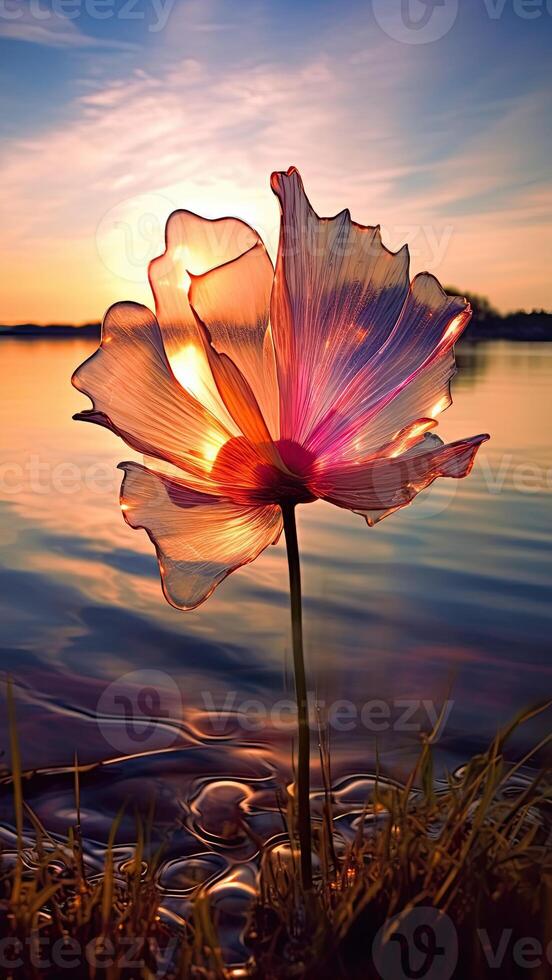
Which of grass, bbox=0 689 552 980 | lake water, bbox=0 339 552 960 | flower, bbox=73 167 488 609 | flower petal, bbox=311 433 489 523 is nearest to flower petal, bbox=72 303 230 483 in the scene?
flower, bbox=73 167 488 609

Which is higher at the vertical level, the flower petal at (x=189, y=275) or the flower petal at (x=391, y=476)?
A: the flower petal at (x=189, y=275)

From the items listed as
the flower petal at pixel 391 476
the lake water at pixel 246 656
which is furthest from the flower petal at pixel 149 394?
the lake water at pixel 246 656

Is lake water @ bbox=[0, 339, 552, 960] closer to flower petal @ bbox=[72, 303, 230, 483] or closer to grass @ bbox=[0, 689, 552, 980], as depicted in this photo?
grass @ bbox=[0, 689, 552, 980]

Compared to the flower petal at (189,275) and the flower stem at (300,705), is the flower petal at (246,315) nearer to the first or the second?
the flower petal at (189,275)

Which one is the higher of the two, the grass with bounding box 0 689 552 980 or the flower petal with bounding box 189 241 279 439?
the flower petal with bounding box 189 241 279 439

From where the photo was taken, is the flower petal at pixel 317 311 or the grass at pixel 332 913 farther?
the flower petal at pixel 317 311

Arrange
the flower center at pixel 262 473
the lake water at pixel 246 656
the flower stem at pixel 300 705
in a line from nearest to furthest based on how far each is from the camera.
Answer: the flower stem at pixel 300 705 → the flower center at pixel 262 473 → the lake water at pixel 246 656

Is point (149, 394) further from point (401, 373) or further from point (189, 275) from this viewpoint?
point (401, 373)

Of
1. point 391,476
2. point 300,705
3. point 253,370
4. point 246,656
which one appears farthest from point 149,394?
point 246,656
